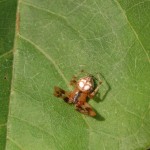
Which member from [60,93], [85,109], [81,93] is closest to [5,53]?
[60,93]

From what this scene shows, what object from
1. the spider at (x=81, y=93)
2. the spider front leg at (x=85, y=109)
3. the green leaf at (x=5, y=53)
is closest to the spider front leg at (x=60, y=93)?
the spider at (x=81, y=93)

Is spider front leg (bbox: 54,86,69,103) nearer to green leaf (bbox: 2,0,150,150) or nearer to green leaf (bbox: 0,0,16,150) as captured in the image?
green leaf (bbox: 2,0,150,150)

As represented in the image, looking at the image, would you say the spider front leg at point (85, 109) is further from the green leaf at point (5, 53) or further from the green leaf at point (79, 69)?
the green leaf at point (5, 53)

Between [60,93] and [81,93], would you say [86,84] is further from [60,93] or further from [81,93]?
[60,93]

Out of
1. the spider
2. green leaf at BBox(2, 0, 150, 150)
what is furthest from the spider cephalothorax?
green leaf at BBox(2, 0, 150, 150)

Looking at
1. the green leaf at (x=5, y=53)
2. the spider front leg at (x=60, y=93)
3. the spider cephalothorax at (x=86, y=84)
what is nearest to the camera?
the green leaf at (x=5, y=53)

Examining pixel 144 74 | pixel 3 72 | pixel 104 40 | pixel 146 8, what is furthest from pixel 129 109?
pixel 3 72
